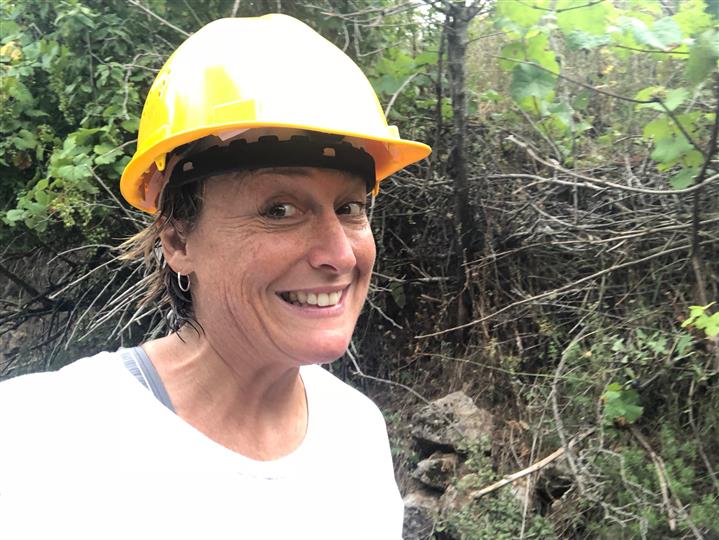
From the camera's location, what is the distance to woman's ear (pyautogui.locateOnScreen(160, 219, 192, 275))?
52.4 inches

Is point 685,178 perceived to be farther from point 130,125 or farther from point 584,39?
point 130,125

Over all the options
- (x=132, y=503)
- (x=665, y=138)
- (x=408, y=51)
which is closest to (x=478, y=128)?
(x=408, y=51)

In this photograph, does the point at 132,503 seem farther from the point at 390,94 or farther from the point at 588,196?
the point at 588,196

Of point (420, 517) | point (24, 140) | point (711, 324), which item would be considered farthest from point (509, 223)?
point (24, 140)

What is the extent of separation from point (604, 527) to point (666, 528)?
267 mm

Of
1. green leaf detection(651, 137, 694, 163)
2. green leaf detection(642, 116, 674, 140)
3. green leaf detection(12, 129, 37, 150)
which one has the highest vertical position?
green leaf detection(642, 116, 674, 140)

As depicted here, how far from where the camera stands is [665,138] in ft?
9.27

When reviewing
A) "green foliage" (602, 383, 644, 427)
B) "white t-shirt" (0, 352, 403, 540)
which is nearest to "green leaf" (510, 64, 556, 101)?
"green foliage" (602, 383, 644, 427)

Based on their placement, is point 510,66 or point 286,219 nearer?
point 286,219

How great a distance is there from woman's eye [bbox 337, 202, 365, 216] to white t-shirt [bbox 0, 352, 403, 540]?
1.96 feet

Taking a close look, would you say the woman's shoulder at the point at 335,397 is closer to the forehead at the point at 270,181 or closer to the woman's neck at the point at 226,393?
the woman's neck at the point at 226,393

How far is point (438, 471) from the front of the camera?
3365 mm

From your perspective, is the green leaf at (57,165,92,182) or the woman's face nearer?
the woman's face

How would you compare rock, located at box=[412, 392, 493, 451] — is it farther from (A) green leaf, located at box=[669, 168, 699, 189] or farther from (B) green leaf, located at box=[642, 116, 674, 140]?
(B) green leaf, located at box=[642, 116, 674, 140]
